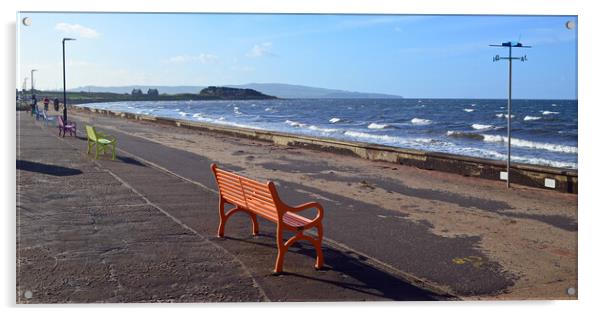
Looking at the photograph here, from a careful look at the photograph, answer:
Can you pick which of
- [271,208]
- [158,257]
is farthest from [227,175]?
[158,257]

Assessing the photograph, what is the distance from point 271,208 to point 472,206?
3714mm

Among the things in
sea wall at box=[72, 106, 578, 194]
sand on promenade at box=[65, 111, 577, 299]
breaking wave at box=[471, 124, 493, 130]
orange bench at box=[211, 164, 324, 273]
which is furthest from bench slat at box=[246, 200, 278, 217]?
breaking wave at box=[471, 124, 493, 130]

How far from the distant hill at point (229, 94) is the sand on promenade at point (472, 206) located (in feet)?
6.14

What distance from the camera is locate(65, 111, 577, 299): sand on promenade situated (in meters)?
5.15

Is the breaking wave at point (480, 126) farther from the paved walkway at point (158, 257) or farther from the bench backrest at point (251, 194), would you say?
the bench backrest at point (251, 194)

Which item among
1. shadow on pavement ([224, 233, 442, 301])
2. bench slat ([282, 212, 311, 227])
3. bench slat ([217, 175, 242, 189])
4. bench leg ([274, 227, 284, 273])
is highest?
bench slat ([217, 175, 242, 189])

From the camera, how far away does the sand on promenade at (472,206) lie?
16.9 feet

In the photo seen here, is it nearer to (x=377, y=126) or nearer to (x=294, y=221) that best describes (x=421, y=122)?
(x=377, y=126)

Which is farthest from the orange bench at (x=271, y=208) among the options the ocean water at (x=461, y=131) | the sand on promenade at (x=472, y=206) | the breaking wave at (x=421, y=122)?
the breaking wave at (x=421, y=122)

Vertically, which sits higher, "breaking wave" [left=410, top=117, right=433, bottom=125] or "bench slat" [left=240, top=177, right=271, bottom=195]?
"breaking wave" [left=410, top=117, right=433, bottom=125]

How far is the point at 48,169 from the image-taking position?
31.8 feet

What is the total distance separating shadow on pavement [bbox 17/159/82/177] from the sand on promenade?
10.2 ft

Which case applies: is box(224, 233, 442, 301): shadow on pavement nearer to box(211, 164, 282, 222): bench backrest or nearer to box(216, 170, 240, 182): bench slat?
box(211, 164, 282, 222): bench backrest

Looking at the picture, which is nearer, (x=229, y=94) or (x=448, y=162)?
(x=229, y=94)
